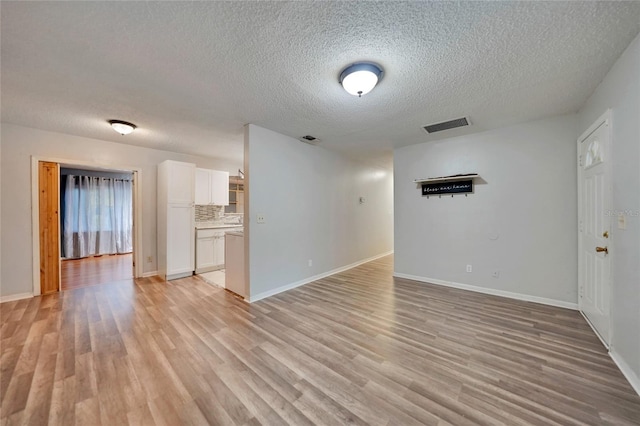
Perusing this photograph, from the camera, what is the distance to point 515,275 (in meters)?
3.42

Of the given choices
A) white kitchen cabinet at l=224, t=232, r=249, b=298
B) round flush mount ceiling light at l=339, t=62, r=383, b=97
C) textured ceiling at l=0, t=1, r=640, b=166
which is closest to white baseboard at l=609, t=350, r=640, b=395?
textured ceiling at l=0, t=1, r=640, b=166

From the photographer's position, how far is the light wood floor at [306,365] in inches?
58.7

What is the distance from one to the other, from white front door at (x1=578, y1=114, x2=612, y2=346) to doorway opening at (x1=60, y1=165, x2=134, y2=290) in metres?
7.82

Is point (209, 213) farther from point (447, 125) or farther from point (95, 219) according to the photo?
point (447, 125)

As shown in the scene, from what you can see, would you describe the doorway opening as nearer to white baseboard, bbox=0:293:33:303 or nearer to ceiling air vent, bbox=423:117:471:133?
white baseboard, bbox=0:293:33:303

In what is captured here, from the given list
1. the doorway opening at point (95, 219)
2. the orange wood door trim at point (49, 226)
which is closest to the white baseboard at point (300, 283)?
the orange wood door trim at point (49, 226)

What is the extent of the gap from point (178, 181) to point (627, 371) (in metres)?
6.07

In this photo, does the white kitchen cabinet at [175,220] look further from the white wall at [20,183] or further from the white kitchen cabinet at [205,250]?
the white wall at [20,183]

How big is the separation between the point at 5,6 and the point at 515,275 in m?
5.64

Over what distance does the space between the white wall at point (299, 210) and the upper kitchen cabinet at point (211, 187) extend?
2.32 meters

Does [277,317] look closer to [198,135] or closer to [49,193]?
[198,135]

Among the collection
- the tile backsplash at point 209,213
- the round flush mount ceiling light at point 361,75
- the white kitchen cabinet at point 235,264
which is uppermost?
the round flush mount ceiling light at point 361,75

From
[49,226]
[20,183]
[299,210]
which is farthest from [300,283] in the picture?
[20,183]

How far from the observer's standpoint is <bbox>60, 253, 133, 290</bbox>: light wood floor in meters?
4.30
